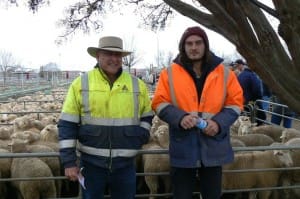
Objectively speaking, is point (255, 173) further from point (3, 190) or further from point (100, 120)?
point (3, 190)

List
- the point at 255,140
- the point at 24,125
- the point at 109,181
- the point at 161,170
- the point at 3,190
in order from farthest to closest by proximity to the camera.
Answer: the point at 24,125 < the point at 255,140 < the point at 3,190 < the point at 161,170 < the point at 109,181

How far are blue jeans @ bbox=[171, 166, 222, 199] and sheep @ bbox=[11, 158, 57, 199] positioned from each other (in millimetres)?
2835

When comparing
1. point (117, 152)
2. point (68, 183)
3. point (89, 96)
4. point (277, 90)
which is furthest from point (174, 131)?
point (68, 183)

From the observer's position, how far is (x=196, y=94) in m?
3.48

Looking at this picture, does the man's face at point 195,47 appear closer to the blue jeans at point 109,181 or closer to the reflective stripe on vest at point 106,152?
the reflective stripe on vest at point 106,152

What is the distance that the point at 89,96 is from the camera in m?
3.45

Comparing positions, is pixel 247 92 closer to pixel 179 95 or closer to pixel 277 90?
pixel 277 90

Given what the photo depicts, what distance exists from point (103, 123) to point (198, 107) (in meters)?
0.78

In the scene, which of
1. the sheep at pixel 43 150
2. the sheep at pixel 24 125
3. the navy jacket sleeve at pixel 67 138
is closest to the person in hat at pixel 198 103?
the navy jacket sleeve at pixel 67 138

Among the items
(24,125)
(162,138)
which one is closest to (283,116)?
(162,138)

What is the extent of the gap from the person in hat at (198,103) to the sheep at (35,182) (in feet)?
9.68

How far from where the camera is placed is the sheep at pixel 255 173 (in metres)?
5.91

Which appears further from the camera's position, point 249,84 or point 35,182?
point 249,84

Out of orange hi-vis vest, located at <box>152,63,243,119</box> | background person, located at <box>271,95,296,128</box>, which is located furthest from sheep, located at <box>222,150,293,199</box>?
background person, located at <box>271,95,296,128</box>
